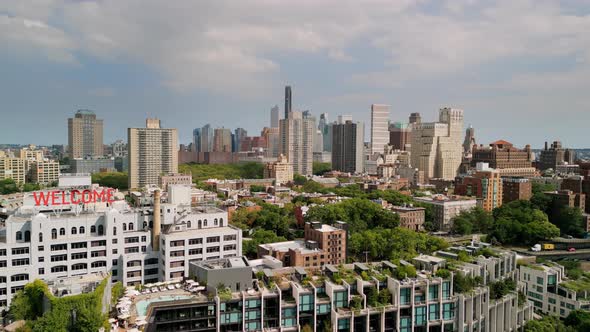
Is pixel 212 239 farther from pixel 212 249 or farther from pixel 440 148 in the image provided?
pixel 440 148

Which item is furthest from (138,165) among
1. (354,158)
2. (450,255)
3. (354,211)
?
(450,255)

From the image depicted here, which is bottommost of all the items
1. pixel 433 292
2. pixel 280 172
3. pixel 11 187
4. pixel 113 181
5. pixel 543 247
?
pixel 543 247

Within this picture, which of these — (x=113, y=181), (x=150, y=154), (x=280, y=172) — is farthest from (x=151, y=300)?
(x=280, y=172)

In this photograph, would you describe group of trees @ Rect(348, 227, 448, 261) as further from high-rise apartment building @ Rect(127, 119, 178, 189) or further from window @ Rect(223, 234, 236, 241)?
high-rise apartment building @ Rect(127, 119, 178, 189)

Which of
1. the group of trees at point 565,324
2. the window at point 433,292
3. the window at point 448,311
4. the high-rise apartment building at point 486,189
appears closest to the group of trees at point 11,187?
the high-rise apartment building at point 486,189

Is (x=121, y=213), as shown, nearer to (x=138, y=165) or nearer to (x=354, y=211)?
(x=354, y=211)

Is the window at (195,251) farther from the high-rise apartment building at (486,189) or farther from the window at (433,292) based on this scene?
the high-rise apartment building at (486,189)
